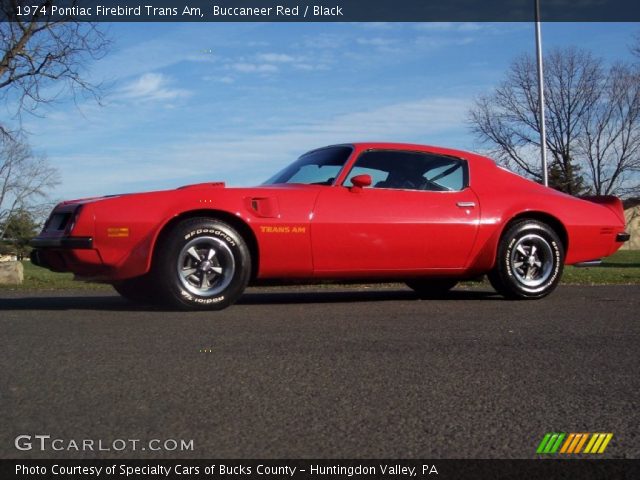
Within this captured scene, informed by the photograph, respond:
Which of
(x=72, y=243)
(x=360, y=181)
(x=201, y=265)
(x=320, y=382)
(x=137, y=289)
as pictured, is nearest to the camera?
(x=320, y=382)

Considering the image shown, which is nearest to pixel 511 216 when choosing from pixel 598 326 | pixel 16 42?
pixel 598 326

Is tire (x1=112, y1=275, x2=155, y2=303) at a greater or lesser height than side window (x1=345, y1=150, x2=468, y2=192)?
lesser

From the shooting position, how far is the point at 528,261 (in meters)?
6.76

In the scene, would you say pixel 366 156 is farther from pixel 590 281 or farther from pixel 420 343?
pixel 590 281

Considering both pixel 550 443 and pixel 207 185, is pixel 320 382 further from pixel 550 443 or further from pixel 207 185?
pixel 207 185

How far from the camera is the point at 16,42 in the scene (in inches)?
600

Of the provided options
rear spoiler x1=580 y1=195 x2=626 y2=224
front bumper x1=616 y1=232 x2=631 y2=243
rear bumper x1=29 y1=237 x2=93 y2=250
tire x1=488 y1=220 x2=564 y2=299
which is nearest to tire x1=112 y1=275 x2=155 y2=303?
rear bumper x1=29 y1=237 x2=93 y2=250

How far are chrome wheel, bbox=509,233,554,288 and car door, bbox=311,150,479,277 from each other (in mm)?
493

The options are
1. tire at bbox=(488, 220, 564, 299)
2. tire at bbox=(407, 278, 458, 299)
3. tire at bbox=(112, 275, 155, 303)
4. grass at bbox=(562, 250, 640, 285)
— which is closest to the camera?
tire at bbox=(112, 275, 155, 303)

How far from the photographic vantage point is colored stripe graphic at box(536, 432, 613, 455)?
2395 mm

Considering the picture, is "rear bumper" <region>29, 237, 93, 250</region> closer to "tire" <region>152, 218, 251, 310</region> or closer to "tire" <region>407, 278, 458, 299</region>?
"tire" <region>152, 218, 251, 310</region>

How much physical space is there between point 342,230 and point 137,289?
1.79 m

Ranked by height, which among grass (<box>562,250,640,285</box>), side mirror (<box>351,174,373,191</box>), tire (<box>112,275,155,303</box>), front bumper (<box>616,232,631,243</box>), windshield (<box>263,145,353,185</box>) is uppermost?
windshield (<box>263,145,353,185</box>)

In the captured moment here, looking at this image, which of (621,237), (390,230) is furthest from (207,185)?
(621,237)
